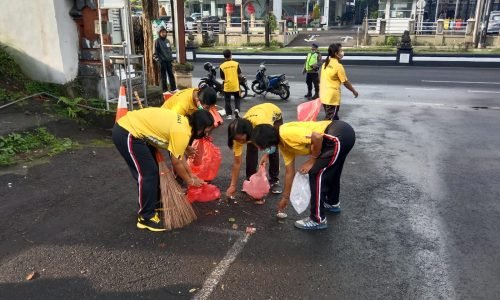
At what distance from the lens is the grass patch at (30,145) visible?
6.02 meters

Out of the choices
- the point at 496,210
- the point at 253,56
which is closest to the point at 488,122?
the point at 496,210

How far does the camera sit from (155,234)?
4281 millimetres

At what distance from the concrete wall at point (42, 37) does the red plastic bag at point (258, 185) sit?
5.00 meters

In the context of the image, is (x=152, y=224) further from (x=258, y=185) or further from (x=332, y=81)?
(x=332, y=81)

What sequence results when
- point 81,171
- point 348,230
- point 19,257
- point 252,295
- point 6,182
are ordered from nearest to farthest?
point 252,295
point 19,257
point 348,230
point 6,182
point 81,171

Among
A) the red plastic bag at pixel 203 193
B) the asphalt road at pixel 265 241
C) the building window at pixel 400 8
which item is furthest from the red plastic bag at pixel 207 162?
the building window at pixel 400 8

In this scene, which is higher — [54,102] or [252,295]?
[54,102]

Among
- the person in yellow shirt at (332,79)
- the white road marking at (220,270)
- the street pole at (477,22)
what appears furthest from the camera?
the street pole at (477,22)

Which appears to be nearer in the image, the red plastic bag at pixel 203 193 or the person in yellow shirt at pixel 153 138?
the person in yellow shirt at pixel 153 138

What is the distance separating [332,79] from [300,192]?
393 cm

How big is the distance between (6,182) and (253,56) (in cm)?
1869

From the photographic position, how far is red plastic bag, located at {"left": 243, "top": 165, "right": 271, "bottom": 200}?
4.90 m

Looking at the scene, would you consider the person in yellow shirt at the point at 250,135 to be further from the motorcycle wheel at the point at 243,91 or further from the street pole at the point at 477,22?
the street pole at the point at 477,22

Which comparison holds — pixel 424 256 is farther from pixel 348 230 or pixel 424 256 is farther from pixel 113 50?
pixel 113 50
